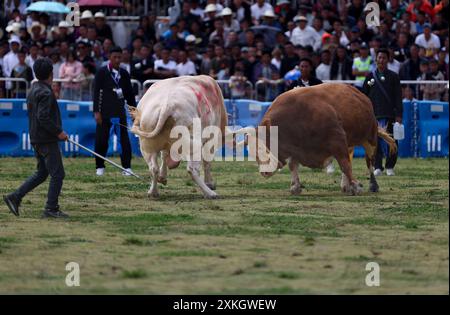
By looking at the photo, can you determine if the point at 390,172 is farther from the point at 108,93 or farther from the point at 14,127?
the point at 14,127

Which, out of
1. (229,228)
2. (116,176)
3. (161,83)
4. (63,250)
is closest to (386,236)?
(229,228)

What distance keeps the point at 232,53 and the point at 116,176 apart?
303 inches

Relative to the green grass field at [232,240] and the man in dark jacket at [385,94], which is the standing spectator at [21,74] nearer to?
the green grass field at [232,240]

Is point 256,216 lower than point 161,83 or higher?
lower

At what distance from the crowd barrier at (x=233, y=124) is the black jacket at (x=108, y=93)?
180 inches

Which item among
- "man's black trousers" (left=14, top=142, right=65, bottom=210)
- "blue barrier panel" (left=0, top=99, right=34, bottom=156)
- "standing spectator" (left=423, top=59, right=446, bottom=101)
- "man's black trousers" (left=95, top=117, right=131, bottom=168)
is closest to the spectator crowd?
"standing spectator" (left=423, top=59, right=446, bottom=101)

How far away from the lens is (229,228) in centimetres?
1359

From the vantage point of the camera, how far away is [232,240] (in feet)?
41.7

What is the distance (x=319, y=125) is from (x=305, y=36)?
12117 millimetres

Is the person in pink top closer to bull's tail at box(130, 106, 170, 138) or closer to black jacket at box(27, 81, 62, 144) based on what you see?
bull's tail at box(130, 106, 170, 138)

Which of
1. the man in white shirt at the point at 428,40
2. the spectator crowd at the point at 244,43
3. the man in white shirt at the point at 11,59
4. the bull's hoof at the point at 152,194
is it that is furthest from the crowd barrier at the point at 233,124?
the bull's hoof at the point at 152,194

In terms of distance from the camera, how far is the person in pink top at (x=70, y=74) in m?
26.5
